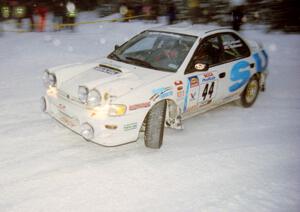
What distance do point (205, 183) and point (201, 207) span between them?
480 millimetres

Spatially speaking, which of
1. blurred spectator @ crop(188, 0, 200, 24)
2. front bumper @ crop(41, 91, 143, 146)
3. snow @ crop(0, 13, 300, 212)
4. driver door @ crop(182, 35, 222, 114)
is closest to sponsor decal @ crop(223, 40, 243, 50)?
driver door @ crop(182, 35, 222, 114)

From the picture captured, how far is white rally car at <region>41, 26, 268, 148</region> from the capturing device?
13.6 ft

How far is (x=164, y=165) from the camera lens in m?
4.29

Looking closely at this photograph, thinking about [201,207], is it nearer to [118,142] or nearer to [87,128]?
[118,142]

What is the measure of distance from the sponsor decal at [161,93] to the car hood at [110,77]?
0.15m

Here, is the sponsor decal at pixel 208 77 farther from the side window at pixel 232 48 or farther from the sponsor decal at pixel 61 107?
the sponsor decal at pixel 61 107

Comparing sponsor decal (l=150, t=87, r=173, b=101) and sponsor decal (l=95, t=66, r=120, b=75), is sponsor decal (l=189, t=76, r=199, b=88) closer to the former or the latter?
sponsor decal (l=150, t=87, r=173, b=101)

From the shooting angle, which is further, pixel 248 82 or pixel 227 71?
pixel 248 82

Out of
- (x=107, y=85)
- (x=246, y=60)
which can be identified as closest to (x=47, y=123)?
(x=107, y=85)

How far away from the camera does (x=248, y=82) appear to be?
6215 mm

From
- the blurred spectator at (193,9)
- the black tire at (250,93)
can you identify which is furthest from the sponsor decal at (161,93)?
the blurred spectator at (193,9)

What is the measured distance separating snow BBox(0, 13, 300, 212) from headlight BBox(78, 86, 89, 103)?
753 mm

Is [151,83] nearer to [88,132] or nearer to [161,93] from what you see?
[161,93]

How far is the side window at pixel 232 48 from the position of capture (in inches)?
220
